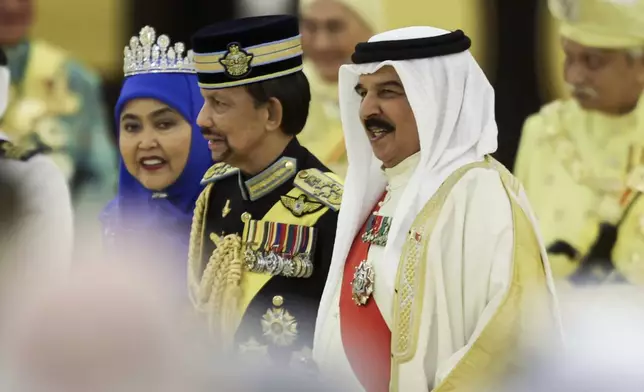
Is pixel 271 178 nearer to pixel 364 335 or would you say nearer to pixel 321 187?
pixel 321 187

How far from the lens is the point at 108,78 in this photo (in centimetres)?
330

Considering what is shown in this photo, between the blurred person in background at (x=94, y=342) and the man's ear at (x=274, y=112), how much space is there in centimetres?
157

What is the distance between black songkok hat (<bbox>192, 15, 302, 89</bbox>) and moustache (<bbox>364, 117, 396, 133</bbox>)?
1.18ft

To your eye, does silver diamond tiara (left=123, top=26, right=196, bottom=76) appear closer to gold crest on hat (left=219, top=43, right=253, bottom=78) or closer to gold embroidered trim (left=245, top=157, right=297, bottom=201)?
gold crest on hat (left=219, top=43, right=253, bottom=78)

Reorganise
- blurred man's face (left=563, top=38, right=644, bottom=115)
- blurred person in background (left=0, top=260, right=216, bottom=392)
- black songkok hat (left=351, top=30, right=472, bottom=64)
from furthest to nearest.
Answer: blurred man's face (left=563, top=38, right=644, bottom=115) → black songkok hat (left=351, top=30, right=472, bottom=64) → blurred person in background (left=0, top=260, right=216, bottom=392)

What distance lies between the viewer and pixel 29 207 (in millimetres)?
3379

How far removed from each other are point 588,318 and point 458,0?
97 centimetres

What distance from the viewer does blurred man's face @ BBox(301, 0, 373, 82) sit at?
306 centimetres

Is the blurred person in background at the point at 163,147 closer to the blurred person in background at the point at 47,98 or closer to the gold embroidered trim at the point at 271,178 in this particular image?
the gold embroidered trim at the point at 271,178

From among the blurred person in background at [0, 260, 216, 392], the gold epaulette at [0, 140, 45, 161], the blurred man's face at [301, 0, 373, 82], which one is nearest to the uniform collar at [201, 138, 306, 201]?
the blurred man's face at [301, 0, 373, 82]

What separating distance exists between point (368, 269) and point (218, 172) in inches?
24.8

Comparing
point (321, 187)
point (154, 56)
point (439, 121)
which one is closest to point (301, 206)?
point (321, 187)

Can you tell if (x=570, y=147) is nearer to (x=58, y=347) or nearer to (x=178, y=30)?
(x=178, y=30)

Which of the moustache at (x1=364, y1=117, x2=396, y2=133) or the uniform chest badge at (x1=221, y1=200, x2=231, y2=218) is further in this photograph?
the uniform chest badge at (x1=221, y1=200, x2=231, y2=218)
